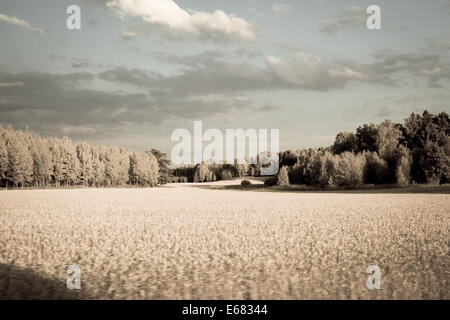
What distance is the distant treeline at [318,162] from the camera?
57.2 meters

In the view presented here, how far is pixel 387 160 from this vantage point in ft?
205

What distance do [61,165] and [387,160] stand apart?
78.8 meters

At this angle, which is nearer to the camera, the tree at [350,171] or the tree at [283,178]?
the tree at [350,171]

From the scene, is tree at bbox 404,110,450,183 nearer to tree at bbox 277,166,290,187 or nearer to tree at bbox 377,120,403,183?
tree at bbox 377,120,403,183

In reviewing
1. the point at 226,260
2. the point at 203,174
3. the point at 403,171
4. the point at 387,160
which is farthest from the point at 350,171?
the point at 203,174

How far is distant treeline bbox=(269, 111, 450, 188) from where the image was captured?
5503 cm

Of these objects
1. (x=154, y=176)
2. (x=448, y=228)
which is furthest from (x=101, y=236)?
(x=154, y=176)

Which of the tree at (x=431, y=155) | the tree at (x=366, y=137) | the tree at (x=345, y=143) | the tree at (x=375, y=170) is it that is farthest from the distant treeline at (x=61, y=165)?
the tree at (x=431, y=155)

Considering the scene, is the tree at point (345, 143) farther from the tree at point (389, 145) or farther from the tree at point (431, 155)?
the tree at point (431, 155)

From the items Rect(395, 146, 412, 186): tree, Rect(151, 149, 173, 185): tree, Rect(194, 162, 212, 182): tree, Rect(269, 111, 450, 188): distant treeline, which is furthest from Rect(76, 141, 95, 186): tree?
Rect(395, 146, 412, 186): tree

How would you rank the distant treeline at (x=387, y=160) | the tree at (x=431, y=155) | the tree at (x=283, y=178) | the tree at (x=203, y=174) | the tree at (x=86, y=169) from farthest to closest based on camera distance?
the tree at (x=203, y=174), the tree at (x=86, y=169), the tree at (x=283, y=178), the distant treeline at (x=387, y=160), the tree at (x=431, y=155)

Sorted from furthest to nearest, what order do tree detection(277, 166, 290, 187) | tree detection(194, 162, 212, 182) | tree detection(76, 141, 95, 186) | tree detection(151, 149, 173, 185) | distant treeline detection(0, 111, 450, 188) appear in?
tree detection(194, 162, 212, 182) → tree detection(151, 149, 173, 185) → tree detection(76, 141, 95, 186) → tree detection(277, 166, 290, 187) → distant treeline detection(0, 111, 450, 188)

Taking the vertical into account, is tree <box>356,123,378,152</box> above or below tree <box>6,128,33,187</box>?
above
